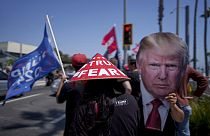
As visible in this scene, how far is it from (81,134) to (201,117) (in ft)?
12.8

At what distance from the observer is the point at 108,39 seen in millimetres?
10891

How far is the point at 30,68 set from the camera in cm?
437

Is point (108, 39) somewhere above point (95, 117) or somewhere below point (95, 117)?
above

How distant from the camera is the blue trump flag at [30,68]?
4.25 metres

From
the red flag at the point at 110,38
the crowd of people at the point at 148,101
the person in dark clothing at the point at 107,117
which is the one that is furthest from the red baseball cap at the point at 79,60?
the red flag at the point at 110,38

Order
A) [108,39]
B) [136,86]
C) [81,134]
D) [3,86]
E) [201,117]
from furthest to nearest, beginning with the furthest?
[3,86], [108,39], [201,117], [136,86], [81,134]

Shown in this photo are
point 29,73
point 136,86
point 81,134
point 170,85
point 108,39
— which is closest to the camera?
point 170,85

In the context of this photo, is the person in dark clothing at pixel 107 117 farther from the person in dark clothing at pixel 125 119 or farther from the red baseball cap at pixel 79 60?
the red baseball cap at pixel 79 60

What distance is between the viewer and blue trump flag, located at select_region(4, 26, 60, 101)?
4.25 meters

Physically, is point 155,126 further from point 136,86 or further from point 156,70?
point 136,86

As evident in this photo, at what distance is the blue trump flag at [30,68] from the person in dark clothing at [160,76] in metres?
2.80

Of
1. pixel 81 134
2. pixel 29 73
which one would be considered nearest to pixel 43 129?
pixel 29 73

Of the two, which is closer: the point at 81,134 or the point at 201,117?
the point at 81,134

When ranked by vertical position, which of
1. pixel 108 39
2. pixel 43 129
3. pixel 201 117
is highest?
pixel 108 39
